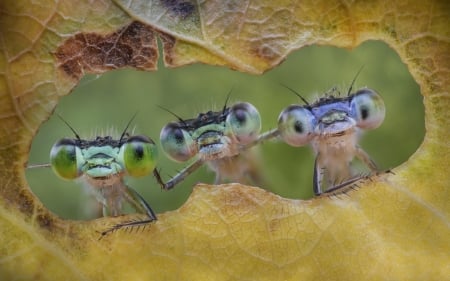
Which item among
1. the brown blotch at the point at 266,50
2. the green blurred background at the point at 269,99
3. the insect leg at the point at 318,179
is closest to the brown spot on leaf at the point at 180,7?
the brown blotch at the point at 266,50

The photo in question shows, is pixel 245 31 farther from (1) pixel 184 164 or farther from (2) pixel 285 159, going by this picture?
(2) pixel 285 159

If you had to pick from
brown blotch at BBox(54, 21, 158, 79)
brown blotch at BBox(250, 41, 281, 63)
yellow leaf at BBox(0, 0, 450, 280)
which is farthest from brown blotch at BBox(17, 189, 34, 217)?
brown blotch at BBox(250, 41, 281, 63)

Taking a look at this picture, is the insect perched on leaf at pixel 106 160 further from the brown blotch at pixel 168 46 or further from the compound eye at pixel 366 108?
the compound eye at pixel 366 108

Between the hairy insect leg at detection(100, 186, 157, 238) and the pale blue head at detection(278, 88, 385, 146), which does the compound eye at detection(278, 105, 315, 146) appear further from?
the hairy insect leg at detection(100, 186, 157, 238)

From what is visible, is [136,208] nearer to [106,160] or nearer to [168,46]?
[106,160]

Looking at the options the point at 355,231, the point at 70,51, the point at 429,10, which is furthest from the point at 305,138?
the point at 70,51
